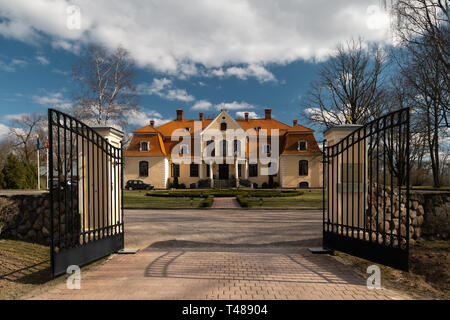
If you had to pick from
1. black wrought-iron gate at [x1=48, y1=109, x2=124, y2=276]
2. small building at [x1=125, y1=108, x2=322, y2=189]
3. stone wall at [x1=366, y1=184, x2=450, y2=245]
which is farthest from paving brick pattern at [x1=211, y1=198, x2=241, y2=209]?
small building at [x1=125, y1=108, x2=322, y2=189]

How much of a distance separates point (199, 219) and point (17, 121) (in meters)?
41.7

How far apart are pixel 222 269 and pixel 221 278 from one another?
402 millimetres

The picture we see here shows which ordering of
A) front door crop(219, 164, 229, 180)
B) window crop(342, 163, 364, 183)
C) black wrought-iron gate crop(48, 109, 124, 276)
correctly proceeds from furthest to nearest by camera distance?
front door crop(219, 164, 229, 180), window crop(342, 163, 364, 183), black wrought-iron gate crop(48, 109, 124, 276)

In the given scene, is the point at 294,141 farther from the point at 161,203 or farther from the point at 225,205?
the point at 161,203

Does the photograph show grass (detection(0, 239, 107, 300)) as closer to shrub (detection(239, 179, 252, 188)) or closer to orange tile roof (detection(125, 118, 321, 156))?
orange tile roof (detection(125, 118, 321, 156))

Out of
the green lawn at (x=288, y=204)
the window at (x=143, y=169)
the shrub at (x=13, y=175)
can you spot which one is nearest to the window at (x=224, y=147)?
the window at (x=143, y=169)

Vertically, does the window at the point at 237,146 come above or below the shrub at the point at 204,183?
above

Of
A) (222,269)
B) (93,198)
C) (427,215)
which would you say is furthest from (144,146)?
(427,215)

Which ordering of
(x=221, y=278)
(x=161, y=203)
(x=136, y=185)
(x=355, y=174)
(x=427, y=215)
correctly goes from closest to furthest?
(x=221, y=278) → (x=355, y=174) → (x=427, y=215) → (x=161, y=203) → (x=136, y=185)

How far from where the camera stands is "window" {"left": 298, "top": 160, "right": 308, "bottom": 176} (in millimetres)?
28031

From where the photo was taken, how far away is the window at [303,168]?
1104 inches

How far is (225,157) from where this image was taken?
27.9m

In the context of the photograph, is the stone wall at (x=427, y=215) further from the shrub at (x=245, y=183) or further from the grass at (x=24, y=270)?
the shrub at (x=245, y=183)

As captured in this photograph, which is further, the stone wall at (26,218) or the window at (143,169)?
the window at (143,169)
